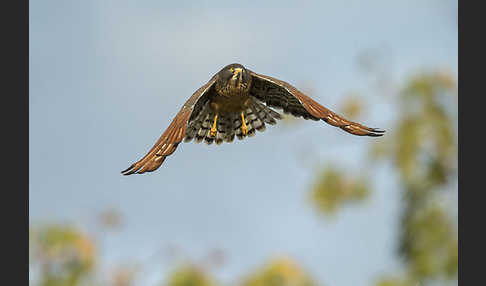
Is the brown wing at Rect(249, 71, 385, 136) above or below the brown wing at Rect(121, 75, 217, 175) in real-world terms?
above

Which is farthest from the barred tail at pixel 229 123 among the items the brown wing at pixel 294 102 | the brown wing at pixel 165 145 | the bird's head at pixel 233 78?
the brown wing at pixel 165 145

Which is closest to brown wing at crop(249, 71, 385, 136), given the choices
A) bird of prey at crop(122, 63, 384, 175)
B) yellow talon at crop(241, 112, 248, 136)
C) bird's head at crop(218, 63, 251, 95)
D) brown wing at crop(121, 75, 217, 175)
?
bird of prey at crop(122, 63, 384, 175)

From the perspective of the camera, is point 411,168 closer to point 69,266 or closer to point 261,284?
point 261,284

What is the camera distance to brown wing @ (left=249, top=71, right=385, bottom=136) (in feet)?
20.0

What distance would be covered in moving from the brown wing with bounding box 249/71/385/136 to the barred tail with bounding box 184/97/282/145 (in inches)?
12.1

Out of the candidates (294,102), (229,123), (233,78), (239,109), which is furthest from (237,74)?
(229,123)

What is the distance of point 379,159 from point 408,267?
3.89 m

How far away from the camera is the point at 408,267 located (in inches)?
852

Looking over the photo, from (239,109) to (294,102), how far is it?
647 millimetres

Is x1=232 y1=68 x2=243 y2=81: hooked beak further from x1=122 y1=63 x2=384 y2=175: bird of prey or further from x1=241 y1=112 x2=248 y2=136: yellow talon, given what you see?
x1=241 y1=112 x2=248 y2=136: yellow talon

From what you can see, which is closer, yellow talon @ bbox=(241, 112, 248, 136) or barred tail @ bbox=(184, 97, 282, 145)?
barred tail @ bbox=(184, 97, 282, 145)

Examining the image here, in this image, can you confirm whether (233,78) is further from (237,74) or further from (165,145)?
(165,145)

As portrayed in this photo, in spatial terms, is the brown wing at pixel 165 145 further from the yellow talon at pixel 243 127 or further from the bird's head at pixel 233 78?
the yellow talon at pixel 243 127

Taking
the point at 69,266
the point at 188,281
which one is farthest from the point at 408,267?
the point at 69,266
